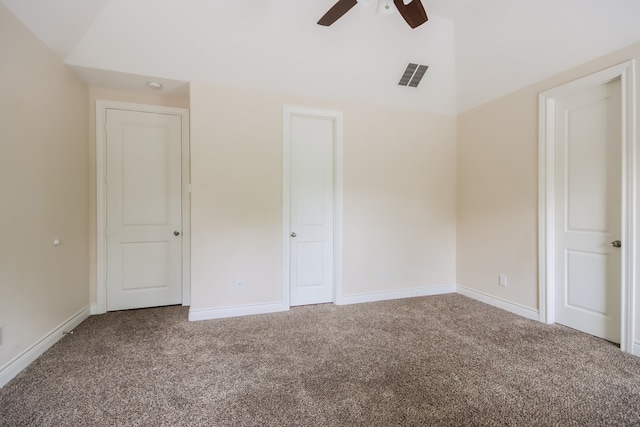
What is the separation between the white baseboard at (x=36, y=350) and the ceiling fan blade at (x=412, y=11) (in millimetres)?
3673

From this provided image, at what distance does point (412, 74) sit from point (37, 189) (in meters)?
3.79

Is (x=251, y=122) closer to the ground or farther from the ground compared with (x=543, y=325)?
farther from the ground

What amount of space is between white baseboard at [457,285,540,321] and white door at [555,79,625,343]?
0.22 metres

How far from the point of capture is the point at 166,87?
9.82ft

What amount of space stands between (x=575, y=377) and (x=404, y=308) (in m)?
1.56

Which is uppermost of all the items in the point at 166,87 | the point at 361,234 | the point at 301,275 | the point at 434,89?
the point at 434,89

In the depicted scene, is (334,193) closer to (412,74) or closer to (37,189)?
(412,74)

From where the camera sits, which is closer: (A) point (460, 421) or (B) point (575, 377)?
(A) point (460, 421)

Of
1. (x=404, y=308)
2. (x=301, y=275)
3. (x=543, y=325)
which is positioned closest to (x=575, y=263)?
(x=543, y=325)

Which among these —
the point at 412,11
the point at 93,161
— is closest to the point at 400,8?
the point at 412,11

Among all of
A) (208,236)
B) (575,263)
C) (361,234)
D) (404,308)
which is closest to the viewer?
(575,263)

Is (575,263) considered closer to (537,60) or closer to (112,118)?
(537,60)

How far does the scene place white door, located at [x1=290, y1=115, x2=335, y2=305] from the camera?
3.31m

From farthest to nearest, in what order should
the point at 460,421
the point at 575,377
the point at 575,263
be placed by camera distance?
1. the point at 575,263
2. the point at 575,377
3. the point at 460,421
